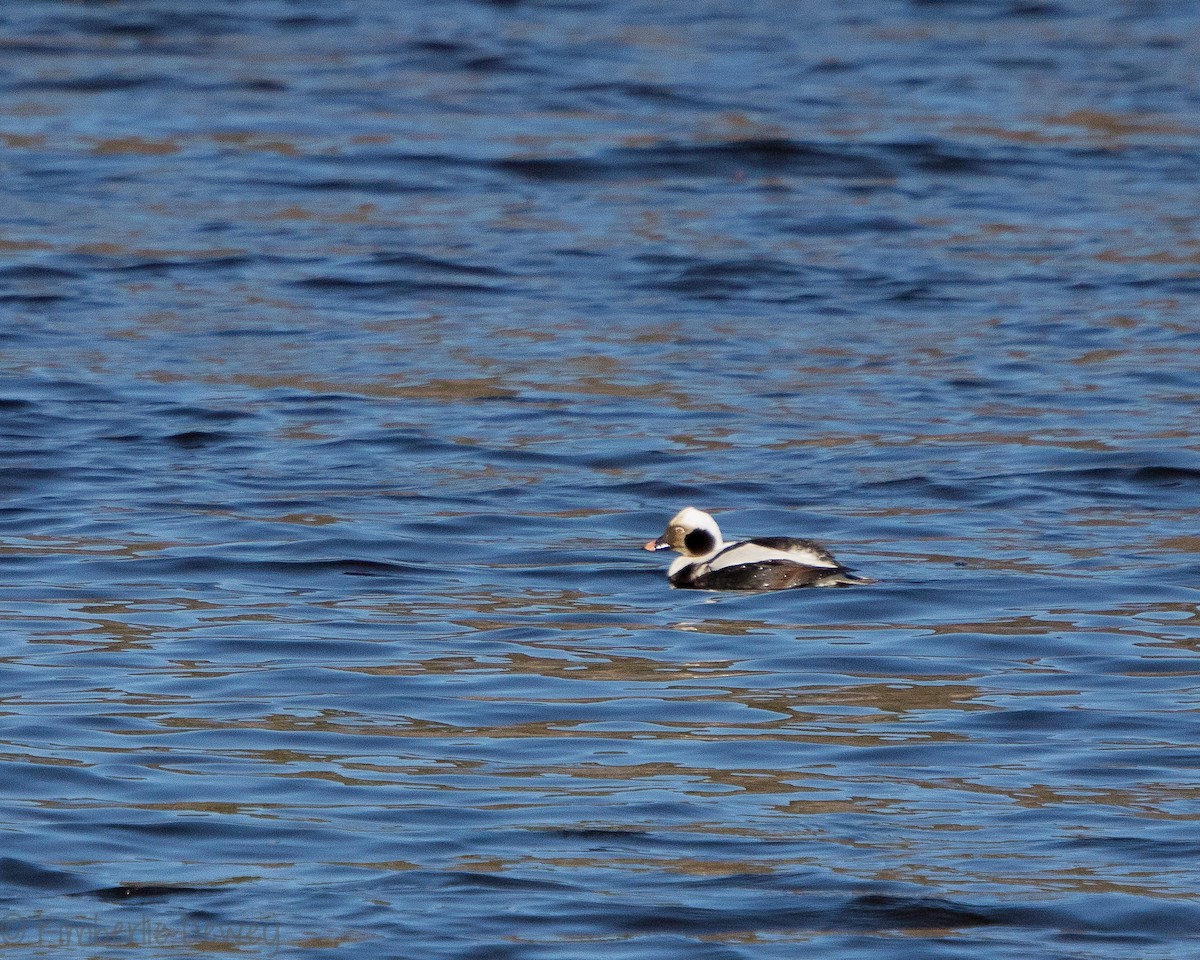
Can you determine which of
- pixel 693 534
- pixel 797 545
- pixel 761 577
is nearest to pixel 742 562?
pixel 761 577

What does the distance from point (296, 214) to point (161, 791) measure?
39.8 feet

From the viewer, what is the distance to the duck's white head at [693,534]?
10.3 meters

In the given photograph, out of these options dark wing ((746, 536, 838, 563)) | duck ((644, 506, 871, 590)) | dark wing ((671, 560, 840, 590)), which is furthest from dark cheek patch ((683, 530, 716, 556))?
dark wing ((746, 536, 838, 563))

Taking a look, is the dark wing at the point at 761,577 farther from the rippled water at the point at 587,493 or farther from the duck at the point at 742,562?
the rippled water at the point at 587,493

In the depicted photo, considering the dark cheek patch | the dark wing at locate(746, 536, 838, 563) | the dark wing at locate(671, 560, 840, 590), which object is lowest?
the dark wing at locate(671, 560, 840, 590)

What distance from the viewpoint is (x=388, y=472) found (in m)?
11.9

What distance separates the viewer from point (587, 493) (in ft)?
38.2

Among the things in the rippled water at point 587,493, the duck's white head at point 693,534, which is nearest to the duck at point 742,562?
the duck's white head at point 693,534

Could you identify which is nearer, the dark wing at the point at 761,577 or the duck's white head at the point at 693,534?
the dark wing at the point at 761,577

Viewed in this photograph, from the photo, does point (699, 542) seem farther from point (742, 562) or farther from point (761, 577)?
point (761, 577)

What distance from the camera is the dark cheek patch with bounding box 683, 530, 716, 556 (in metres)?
10.3

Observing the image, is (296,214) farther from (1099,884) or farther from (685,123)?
(1099,884)

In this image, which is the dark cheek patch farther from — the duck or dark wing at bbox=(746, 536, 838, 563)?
dark wing at bbox=(746, 536, 838, 563)

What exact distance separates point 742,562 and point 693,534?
35 centimetres
